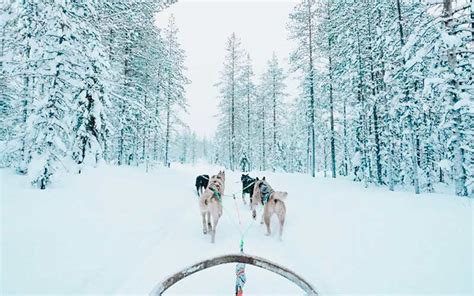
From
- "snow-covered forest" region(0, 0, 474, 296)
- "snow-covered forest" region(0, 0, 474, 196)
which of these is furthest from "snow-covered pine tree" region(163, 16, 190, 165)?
"snow-covered forest" region(0, 0, 474, 296)

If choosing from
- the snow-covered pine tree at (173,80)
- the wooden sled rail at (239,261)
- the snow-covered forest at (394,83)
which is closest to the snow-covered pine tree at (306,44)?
the snow-covered forest at (394,83)

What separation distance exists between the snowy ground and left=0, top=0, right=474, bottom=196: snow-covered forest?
76.3 inches

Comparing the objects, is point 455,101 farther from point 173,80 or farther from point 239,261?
point 173,80

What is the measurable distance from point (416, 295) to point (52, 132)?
10.1 metres

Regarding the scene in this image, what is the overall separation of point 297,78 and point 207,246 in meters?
22.1

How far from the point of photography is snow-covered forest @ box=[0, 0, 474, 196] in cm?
866

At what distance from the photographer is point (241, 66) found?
3641cm

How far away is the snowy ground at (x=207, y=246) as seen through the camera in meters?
4.60

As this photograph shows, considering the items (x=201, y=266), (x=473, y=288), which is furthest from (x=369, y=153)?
(x=201, y=266)

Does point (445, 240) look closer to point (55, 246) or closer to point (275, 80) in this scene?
point (55, 246)

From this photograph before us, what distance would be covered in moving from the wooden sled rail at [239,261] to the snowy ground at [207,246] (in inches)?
81.7

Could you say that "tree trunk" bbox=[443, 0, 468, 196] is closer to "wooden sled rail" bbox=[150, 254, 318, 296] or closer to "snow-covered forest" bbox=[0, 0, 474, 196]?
"snow-covered forest" bbox=[0, 0, 474, 196]

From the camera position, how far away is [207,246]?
23.5 ft

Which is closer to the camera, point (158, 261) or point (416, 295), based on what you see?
point (416, 295)
